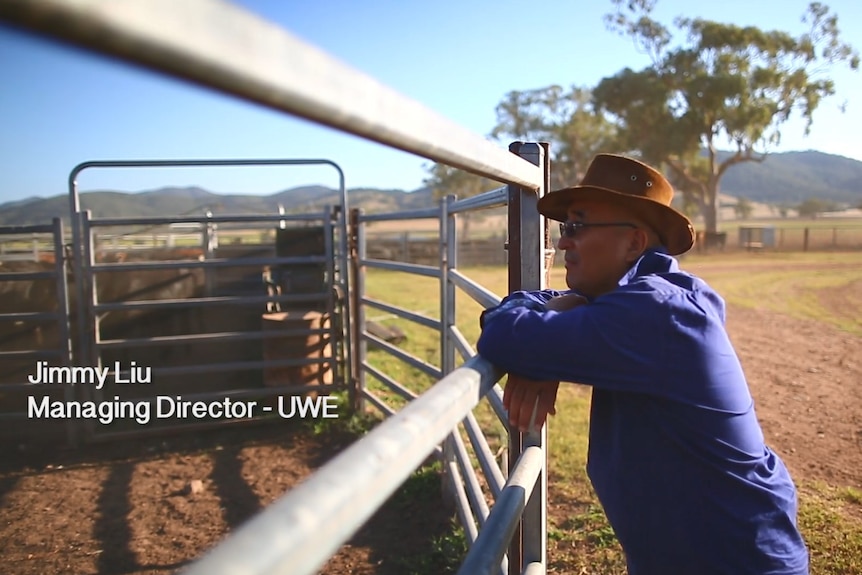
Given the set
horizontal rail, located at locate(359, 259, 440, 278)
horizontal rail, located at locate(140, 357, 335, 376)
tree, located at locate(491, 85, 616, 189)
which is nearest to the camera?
horizontal rail, located at locate(359, 259, 440, 278)

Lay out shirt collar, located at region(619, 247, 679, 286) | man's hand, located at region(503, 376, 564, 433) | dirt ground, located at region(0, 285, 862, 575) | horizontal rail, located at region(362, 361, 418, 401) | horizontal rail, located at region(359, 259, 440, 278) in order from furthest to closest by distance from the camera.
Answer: horizontal rail, located at region(362, 361, 418, 401) → horizontal rail, located at region(359, 259, 440, 278) → dirt ground, located at region(0, 285, 862, 575) → shirt collar, located at region(619, 247, 679, 286) → man's hand, located at region(503, 376, 564, 433)

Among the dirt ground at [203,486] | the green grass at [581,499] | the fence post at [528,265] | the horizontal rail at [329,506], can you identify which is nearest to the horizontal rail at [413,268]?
the green grass at [581,499]

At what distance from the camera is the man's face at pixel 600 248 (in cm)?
161

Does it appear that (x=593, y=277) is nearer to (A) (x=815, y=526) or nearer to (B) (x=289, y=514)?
(B) (x=289, y=514)

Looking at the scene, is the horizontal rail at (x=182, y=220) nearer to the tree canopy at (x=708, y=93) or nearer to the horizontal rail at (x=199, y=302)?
the horizontal rail at (x=199, y=302)

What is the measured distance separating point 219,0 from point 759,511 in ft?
4.70

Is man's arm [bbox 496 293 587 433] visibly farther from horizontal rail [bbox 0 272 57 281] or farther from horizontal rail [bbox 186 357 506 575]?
horizontal rail [bbox 0 272 57 281]

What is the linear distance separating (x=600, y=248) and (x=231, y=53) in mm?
1276

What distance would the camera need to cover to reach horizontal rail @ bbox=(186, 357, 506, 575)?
49cm

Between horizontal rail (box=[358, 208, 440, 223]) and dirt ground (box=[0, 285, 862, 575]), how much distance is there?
76.3 inches

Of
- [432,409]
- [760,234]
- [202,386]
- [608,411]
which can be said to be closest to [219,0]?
[432,409]

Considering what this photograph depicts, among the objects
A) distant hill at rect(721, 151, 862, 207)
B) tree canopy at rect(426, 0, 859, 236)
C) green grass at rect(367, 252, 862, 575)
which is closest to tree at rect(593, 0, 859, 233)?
tree canopy at rect(426, 0, 859, 236)

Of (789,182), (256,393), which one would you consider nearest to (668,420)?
(256,393)

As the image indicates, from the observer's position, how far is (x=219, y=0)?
47cm
